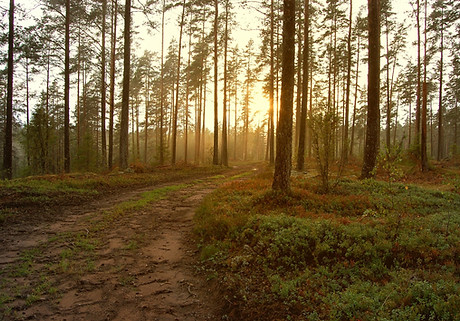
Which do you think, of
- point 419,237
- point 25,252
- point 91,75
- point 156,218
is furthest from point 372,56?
point 91,75

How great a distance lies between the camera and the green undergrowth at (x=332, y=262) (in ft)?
10.3

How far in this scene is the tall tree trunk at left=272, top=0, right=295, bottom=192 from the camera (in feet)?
25.7

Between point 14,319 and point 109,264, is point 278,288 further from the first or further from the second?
point 14,319

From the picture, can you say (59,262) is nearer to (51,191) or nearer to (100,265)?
(100,265)

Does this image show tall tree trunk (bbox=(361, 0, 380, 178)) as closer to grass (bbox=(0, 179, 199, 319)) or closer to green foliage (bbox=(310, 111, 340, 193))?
green foliage (bbox=(310, 111, 340, 193))

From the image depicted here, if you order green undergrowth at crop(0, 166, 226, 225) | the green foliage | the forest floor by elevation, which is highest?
the green foliage

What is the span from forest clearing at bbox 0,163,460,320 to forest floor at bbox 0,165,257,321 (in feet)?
0.08

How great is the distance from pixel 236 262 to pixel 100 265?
8.45ft

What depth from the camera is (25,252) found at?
5.12m

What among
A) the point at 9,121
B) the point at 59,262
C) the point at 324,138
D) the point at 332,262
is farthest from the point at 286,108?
the point at 9,121

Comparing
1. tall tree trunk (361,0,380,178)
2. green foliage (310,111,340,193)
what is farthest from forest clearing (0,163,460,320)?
tall tree trunk (361,0,380,178)

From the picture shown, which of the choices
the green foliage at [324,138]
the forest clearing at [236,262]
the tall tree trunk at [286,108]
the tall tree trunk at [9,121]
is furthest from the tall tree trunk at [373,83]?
the tall tree trunk at [9,121]

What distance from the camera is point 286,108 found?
794 centimetres

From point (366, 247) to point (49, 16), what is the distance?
24.5m
